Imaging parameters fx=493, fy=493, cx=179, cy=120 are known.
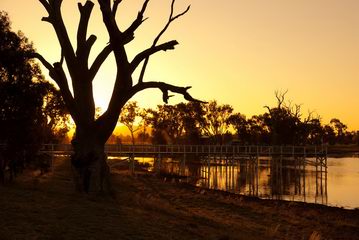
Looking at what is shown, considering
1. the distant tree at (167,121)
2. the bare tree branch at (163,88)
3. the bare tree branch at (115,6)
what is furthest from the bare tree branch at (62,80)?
the distant tree at (167,121)

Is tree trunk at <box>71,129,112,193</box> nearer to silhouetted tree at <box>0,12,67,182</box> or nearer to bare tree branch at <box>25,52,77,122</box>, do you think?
bare tree branch at <box>25,52,77,122</box>

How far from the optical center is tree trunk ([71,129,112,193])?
22672mm

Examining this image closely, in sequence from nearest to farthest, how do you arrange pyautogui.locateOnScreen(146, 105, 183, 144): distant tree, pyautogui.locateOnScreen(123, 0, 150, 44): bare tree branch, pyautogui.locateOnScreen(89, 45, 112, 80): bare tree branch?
pyautogui.locateOnScreen(123, 0, 150, 44): bare tree branch < pyautogui.locateOnScreen(89, 45, 112, 80): bare tree branch < pyautogui.locateOnScreen(146, 105, 183, 144): distant tree

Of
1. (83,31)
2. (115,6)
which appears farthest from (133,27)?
(83,31)

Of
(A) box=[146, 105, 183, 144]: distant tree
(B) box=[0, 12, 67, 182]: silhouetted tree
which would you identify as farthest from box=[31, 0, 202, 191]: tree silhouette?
(A) box=[146, 105, 183, 144]: distant tree

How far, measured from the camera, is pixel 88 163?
22.7 metres

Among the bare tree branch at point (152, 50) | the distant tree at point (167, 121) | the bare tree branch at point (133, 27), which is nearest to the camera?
the bare tree branch at point (133, 27)

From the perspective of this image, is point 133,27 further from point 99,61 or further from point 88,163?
point 88,163

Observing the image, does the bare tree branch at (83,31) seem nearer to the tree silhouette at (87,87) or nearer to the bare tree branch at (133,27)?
the tree silhouette at (87,87)

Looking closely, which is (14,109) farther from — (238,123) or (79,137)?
(238,123)

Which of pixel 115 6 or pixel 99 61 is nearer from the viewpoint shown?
pixel 115 6

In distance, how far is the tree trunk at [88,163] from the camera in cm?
2267

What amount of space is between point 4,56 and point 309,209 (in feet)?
68.8

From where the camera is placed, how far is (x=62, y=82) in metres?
22.8
